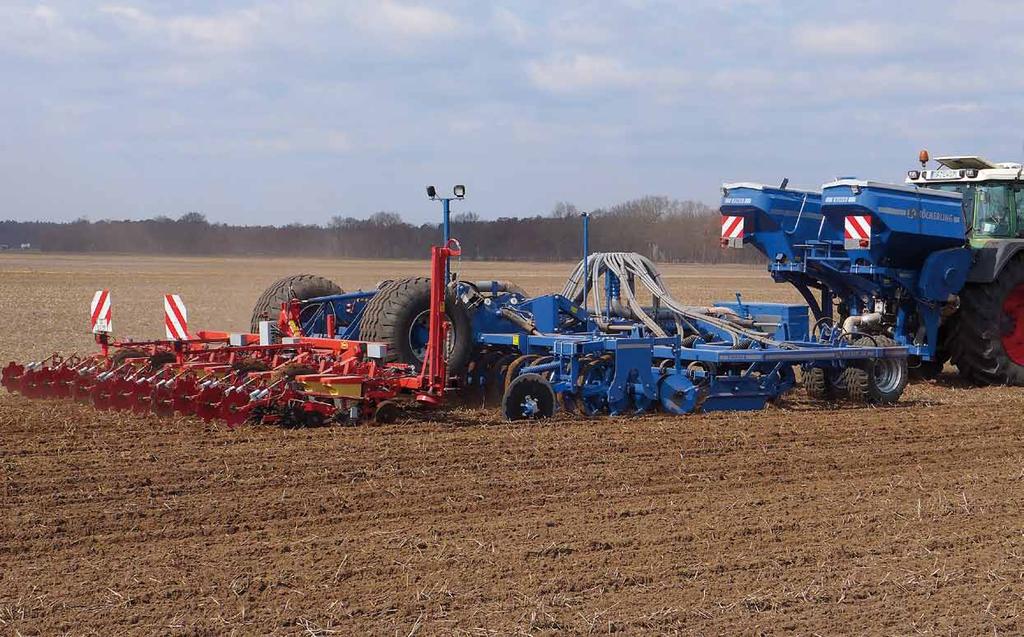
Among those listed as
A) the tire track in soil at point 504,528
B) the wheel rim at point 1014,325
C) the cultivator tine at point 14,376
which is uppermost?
the wheel rim at point 1014,325

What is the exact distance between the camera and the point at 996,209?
11.8m

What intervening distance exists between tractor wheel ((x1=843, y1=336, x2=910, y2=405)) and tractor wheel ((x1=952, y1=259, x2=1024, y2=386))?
1.52 m

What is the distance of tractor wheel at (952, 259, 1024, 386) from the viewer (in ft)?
37.3

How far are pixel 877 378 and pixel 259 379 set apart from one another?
5.48 m

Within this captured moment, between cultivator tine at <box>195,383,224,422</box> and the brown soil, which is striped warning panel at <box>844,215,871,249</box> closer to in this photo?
the brown soil

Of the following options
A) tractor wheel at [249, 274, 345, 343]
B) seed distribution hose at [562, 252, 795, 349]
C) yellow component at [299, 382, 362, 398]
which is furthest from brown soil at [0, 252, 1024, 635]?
tractor wheel at [249, 274, 345, 343]

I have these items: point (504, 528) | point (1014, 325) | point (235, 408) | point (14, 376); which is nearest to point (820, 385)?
point (1014, 325)

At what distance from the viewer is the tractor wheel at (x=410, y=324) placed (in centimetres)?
930

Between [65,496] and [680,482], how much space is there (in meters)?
3.35

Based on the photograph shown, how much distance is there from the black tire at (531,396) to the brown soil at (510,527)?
20cm

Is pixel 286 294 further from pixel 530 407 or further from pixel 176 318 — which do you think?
pixel 530 407

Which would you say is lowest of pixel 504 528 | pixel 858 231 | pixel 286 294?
pixel 504 528

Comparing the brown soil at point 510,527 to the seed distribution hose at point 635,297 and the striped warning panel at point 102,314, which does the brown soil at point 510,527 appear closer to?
the striped warning panel at point 102,314

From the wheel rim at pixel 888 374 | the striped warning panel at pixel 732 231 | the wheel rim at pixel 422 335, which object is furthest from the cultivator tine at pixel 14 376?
the wheel rim at pixel 888 374
